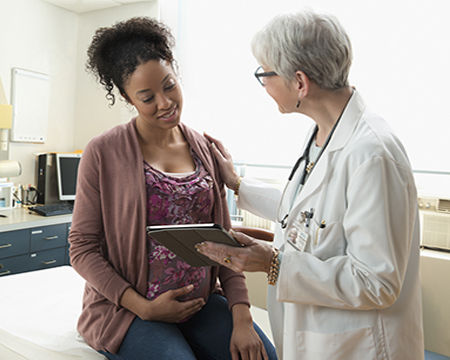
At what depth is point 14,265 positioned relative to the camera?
2834 mm

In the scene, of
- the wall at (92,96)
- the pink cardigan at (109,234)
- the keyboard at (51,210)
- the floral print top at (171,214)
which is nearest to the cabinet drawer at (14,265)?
the keyboard at (51,210)

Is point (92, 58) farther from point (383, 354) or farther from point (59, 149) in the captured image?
point (59, 149)

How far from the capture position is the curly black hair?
4.27 ft

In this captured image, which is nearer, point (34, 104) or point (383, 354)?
point (383, 354)

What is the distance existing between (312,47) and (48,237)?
262 centimetres

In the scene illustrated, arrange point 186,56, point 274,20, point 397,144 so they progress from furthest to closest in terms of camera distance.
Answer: point 186,56 < point 274,20 < point 397,144

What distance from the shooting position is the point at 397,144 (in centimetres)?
99

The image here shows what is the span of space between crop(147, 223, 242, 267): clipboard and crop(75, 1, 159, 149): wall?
9.18 ft

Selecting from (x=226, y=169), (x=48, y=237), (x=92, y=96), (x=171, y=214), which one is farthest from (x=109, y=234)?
(x=92, y=96)

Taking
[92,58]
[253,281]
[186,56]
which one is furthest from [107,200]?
[186,56]

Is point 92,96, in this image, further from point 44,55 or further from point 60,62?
point 44,55

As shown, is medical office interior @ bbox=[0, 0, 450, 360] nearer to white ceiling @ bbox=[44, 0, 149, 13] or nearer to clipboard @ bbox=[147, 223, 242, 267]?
white ceiling @ bbox=[44, 0, 149, 13]

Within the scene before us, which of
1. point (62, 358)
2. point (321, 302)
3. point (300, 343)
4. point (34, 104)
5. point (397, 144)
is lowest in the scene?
point (62, 358)

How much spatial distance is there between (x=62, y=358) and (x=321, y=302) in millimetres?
833
